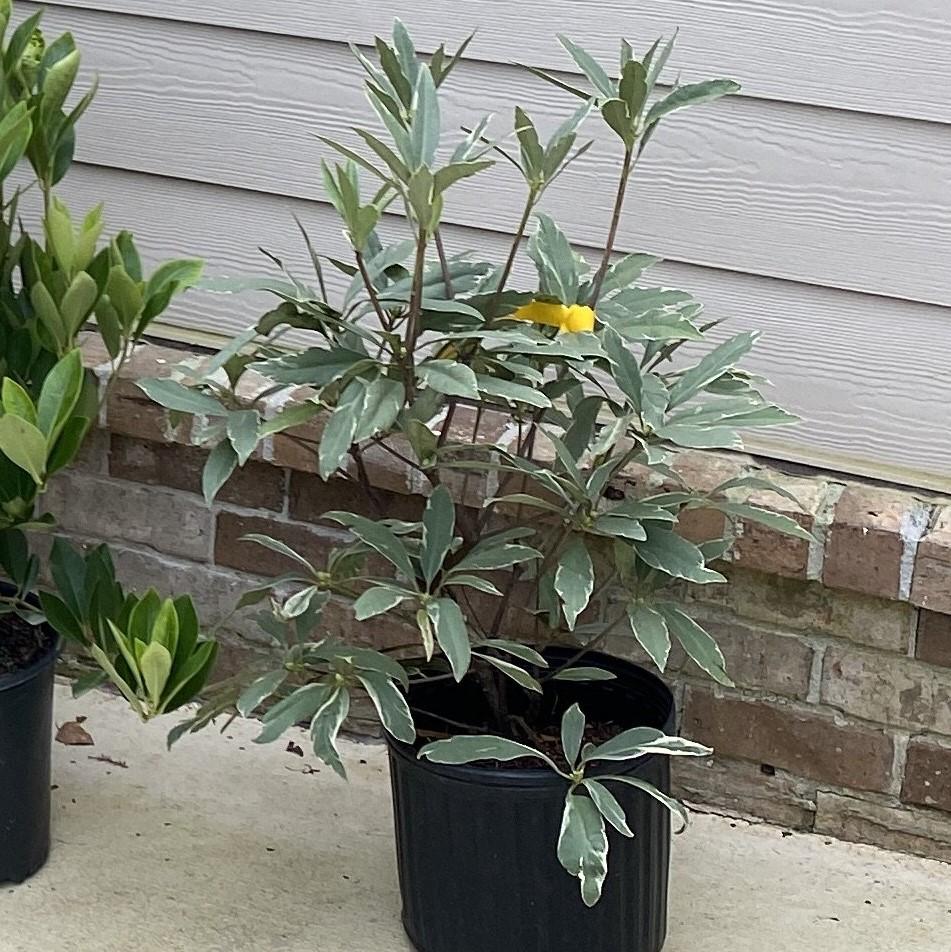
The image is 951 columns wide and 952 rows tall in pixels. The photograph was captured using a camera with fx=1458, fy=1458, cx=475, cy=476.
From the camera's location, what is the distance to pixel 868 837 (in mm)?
1852

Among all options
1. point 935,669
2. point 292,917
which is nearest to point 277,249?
point 292,917

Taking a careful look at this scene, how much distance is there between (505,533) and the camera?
149 centimetres

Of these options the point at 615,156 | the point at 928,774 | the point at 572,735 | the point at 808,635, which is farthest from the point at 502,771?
the point at 615,156

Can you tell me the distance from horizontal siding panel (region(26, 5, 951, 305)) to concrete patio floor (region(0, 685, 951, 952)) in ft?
2.34

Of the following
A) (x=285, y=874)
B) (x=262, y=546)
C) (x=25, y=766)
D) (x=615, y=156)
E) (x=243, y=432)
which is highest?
(x=615, y=156)

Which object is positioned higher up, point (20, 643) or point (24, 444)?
point (24, 444)

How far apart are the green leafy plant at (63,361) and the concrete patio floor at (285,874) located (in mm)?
270

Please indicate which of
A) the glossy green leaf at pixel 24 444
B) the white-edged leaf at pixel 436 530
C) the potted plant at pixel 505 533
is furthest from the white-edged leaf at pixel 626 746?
the glossy green leaf at pixel 24 444

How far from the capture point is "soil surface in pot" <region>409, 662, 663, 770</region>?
1.57 m

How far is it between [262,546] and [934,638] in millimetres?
901

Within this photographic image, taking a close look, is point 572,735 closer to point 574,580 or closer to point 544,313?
point 574,580

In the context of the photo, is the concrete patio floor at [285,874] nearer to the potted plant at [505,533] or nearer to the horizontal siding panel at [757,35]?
the potted plant at [505,533]

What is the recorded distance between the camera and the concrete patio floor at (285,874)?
167 centimetres

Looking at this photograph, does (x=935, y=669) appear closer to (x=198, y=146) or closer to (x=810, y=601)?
(x=810, y=601)
